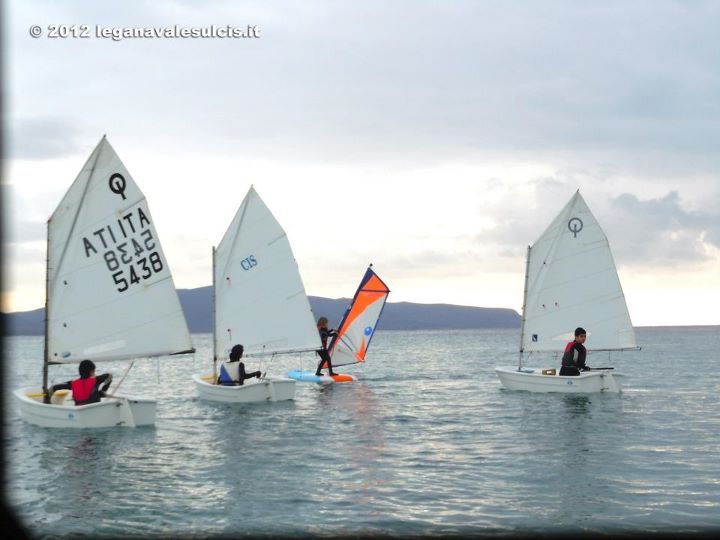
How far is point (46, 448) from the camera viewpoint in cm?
1934

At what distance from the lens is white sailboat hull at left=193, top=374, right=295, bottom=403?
27.1 m

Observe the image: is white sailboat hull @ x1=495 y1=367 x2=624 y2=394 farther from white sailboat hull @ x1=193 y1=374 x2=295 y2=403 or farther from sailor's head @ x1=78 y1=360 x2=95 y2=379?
sailor's head @ x1=78 y1=360 x2=95 y2=379

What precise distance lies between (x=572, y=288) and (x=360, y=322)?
37.4 ft

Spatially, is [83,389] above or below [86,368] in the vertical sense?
below

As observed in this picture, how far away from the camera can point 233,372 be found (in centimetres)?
2745

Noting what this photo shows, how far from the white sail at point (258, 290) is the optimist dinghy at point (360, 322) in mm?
5967

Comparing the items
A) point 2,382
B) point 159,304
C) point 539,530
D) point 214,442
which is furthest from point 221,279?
point 2,382

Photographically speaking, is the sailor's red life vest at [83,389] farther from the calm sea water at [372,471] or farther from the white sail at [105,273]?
the white sail at [105,273]

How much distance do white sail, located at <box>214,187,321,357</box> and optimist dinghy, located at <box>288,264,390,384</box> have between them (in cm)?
597

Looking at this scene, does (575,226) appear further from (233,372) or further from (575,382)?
(233,372)

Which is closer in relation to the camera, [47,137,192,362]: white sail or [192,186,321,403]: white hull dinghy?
[47,137,192,362]: white sail

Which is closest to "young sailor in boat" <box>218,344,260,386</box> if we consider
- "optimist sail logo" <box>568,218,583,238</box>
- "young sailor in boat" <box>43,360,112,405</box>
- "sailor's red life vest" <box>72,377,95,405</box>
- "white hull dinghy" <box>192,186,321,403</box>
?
"white hull dinghy" <box>192,186,321,403</box>

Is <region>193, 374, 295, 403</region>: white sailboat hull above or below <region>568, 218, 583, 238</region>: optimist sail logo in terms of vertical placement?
below

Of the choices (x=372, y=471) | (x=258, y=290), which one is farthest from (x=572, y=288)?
(x=372, y=471)
